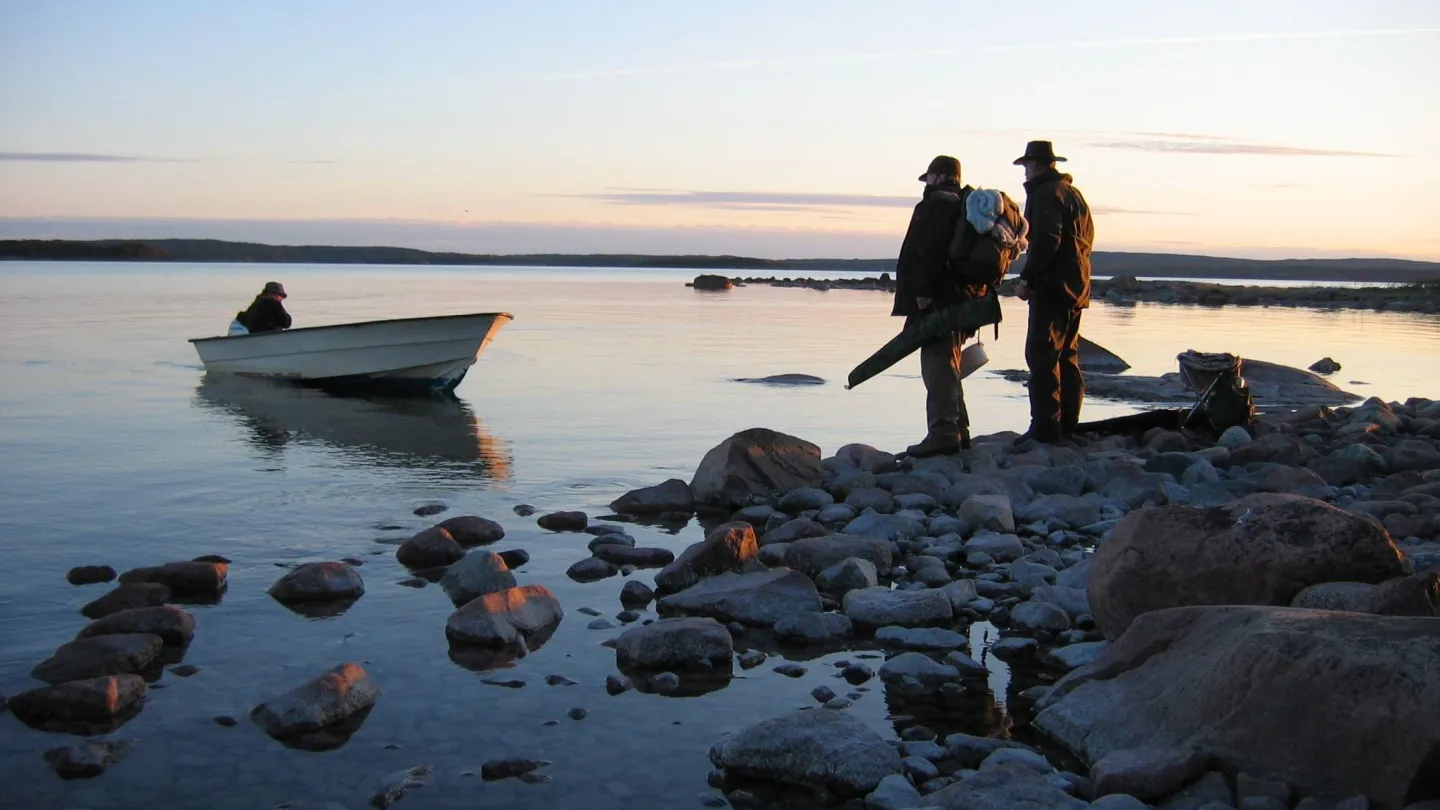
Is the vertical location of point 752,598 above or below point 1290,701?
below

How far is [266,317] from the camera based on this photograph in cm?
1922

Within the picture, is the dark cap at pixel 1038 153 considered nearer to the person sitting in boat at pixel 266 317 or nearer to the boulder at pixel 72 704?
the boulder at pixel 72 704

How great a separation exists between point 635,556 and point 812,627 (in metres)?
1.81

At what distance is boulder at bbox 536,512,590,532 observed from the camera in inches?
344

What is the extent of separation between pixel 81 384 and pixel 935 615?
15.8m

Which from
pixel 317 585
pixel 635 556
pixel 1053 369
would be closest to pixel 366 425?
pixel 635 556

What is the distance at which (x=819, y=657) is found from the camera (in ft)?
19.4

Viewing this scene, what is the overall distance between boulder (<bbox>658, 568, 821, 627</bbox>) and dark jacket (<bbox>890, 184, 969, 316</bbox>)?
3498 millimetres

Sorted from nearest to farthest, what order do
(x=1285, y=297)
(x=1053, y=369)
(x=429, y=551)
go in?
1. (x=429, y=551)
2. (x=1053, y=369)
3. (x=1285, y=297)

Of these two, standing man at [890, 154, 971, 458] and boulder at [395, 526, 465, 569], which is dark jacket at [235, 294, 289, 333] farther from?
boulder at [395, 526, 465, 569]

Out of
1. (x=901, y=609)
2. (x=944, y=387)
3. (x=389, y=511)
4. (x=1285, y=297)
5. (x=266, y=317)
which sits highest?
(x=944, y=387)

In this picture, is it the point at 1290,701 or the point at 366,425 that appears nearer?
the point at 1290,701

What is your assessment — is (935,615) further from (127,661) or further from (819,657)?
(127,661)

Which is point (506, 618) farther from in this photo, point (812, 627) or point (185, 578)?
point (185, 578)
